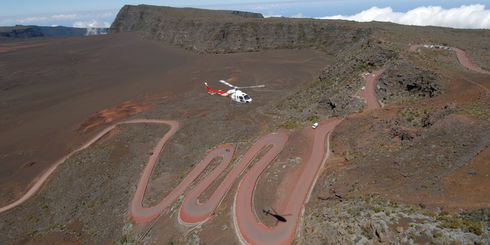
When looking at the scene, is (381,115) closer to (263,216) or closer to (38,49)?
(263,216)

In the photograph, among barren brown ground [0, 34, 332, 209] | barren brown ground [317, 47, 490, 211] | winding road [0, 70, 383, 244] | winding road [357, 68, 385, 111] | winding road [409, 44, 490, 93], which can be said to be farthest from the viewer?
barren brown ground [0, 34, 332, 209]

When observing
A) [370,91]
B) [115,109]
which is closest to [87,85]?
[115,109]

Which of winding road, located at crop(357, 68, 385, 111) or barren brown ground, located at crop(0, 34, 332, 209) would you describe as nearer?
winding road, located at crop(357, 68, 385, 111)

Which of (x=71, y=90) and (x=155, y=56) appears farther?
(x=155, y=56)

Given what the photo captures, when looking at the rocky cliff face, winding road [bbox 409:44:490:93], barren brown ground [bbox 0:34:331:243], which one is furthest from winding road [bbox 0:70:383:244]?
the rocky cliff face

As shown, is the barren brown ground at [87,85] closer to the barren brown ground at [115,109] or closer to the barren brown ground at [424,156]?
the barren brown ground at [115,109]

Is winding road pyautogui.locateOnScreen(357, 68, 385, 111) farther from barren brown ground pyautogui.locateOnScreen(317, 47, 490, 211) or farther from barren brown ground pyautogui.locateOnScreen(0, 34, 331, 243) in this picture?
barren brown ground pyautogui.locateOnScreen(0, 34, 331, 243)

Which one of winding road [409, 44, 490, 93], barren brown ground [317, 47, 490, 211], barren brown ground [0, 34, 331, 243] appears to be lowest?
barren brown ground [0, 34, 331, 243]

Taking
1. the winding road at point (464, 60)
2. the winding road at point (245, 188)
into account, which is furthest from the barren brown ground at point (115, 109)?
the winding road at point (464, 60)

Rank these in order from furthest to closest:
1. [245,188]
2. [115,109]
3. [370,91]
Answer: [115,109], [370,91], [245,188]

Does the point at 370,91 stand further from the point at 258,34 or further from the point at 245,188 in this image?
the point at 258,34

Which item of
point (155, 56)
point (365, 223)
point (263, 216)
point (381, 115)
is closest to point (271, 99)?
point (381, 115)
